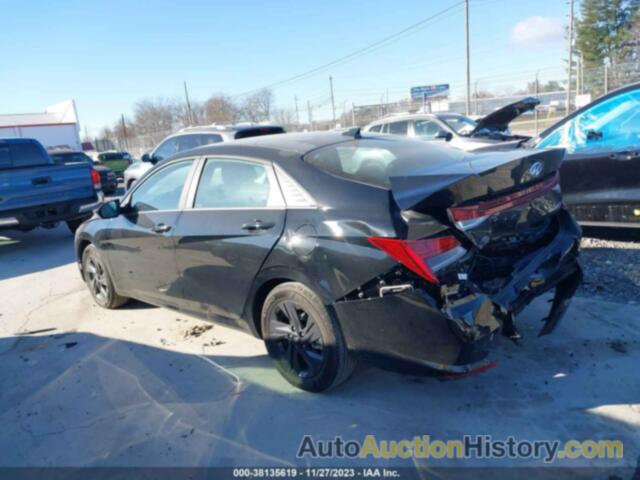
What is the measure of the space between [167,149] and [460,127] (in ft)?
22.1

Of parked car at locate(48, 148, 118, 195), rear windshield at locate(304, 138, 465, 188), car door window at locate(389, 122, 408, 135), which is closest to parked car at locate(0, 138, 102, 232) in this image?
Answer: rear windshield at locate(304, 138, 465, 188)

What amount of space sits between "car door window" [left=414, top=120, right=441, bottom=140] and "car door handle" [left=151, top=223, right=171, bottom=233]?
26.6ft

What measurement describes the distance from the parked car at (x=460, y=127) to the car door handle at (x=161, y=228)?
598 cm

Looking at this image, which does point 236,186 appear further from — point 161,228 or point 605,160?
point 605,160

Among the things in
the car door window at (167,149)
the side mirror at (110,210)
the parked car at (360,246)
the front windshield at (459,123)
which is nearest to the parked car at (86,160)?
the car door window at (167,149)

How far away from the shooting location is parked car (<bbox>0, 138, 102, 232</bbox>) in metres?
7.85

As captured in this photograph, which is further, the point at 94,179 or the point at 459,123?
the point at 459,123

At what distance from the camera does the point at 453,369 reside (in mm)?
2668

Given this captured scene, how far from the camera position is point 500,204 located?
114 inches

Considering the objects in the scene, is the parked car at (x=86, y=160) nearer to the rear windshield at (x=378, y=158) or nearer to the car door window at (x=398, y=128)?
the car door window at (x=398, y=128)

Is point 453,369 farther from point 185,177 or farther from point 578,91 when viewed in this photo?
point 578,91

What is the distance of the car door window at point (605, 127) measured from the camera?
5363 millimetres

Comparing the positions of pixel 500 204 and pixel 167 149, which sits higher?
pixel 167 149

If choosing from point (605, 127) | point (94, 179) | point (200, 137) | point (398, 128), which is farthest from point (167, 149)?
point (605, 127)
